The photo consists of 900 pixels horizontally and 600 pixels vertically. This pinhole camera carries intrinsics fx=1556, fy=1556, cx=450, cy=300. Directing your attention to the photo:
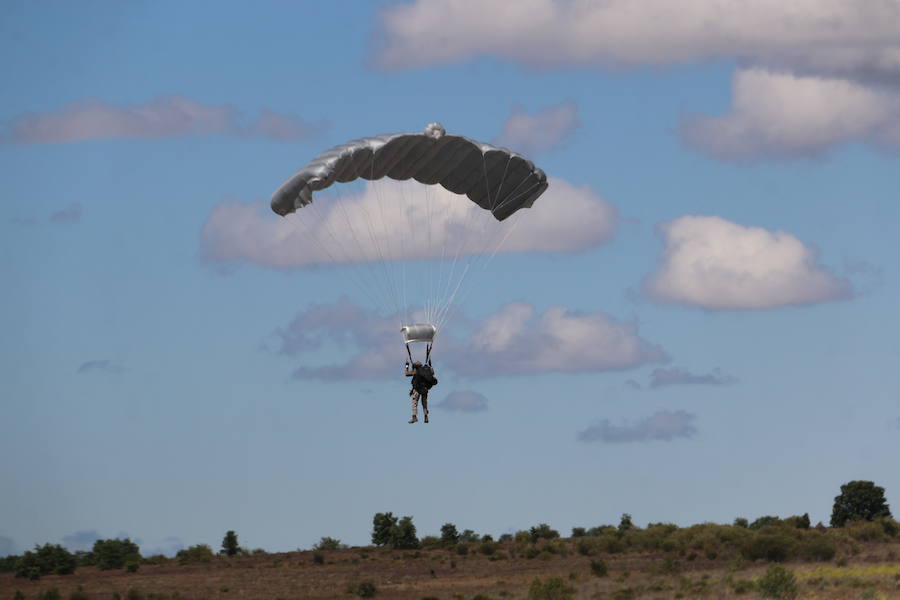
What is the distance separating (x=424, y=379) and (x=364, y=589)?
3009 cm

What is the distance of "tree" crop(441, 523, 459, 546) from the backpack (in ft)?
191

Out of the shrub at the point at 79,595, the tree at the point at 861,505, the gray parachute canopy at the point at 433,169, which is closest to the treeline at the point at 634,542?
the tree at the point at 861,505

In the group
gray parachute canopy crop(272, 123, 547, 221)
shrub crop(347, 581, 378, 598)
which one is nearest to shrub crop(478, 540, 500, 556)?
shrub crop(347, 581, 378, 598)

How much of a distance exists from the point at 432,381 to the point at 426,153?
8637 millimetres

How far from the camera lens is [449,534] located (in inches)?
4434

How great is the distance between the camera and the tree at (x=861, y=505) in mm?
111375

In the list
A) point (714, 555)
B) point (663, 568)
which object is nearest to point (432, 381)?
point (663, 568)

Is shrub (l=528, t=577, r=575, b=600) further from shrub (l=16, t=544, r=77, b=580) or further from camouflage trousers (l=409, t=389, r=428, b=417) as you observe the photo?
shrub (l=16, t=544, r=77, b=580)

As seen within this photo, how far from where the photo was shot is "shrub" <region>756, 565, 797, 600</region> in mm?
69812

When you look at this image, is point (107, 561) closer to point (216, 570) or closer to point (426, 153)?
point (216, 570)

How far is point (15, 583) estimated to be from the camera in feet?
317

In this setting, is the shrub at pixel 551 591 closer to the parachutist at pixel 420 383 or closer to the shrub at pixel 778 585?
the shrub at pixel 778 585

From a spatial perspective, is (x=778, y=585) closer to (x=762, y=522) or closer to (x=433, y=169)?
(x=433, y=169)

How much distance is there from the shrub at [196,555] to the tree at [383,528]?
1200 cm
